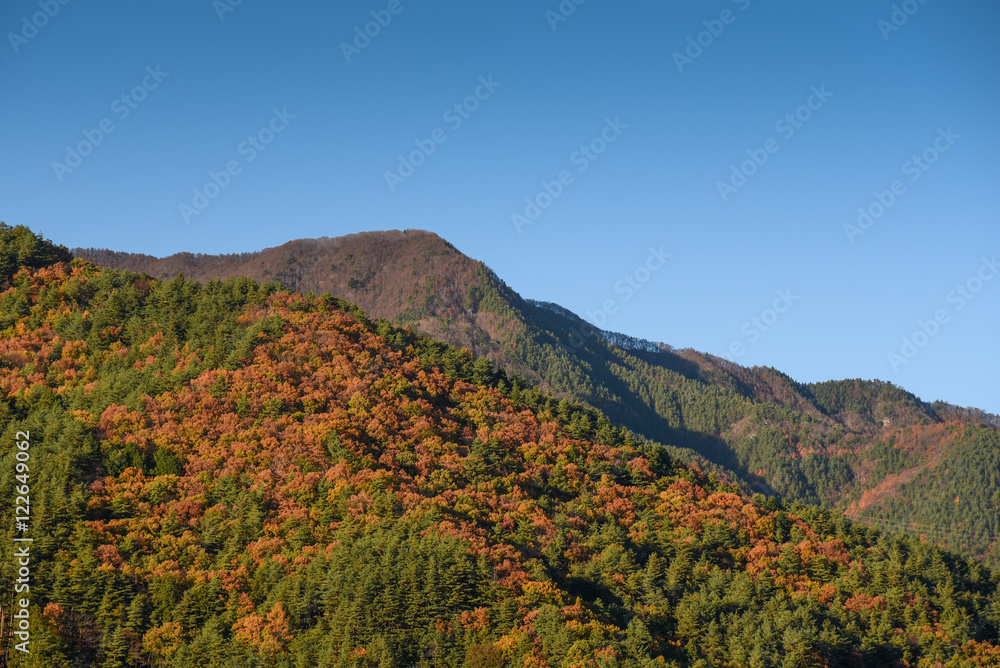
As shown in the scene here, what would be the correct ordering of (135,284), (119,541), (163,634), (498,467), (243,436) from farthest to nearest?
1. (135,284)
2. (498,467)
3. (243,436)
4. (119,541)
5. (163,634)

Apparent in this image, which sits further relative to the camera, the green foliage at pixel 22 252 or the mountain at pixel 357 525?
the green foliage at pixel 22 252

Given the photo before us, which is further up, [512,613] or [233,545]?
[512,613]

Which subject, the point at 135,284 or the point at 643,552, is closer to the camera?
the point at 643,552

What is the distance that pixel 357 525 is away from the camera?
3398 inches

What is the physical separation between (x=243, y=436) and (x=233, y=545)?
15378mm

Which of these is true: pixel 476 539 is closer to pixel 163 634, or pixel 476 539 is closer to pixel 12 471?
pixel 163 634

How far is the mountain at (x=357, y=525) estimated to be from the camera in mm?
75438

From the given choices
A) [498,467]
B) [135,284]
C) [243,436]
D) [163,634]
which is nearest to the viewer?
[163,634]

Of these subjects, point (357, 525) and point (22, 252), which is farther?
point (22, 252)

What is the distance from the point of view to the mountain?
7544cm

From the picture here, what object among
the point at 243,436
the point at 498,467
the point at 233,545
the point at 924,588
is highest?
the point at 924,588

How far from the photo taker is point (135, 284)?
397 feet

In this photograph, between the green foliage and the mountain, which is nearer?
the mountain

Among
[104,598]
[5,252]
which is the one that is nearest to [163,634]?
[104,598]
